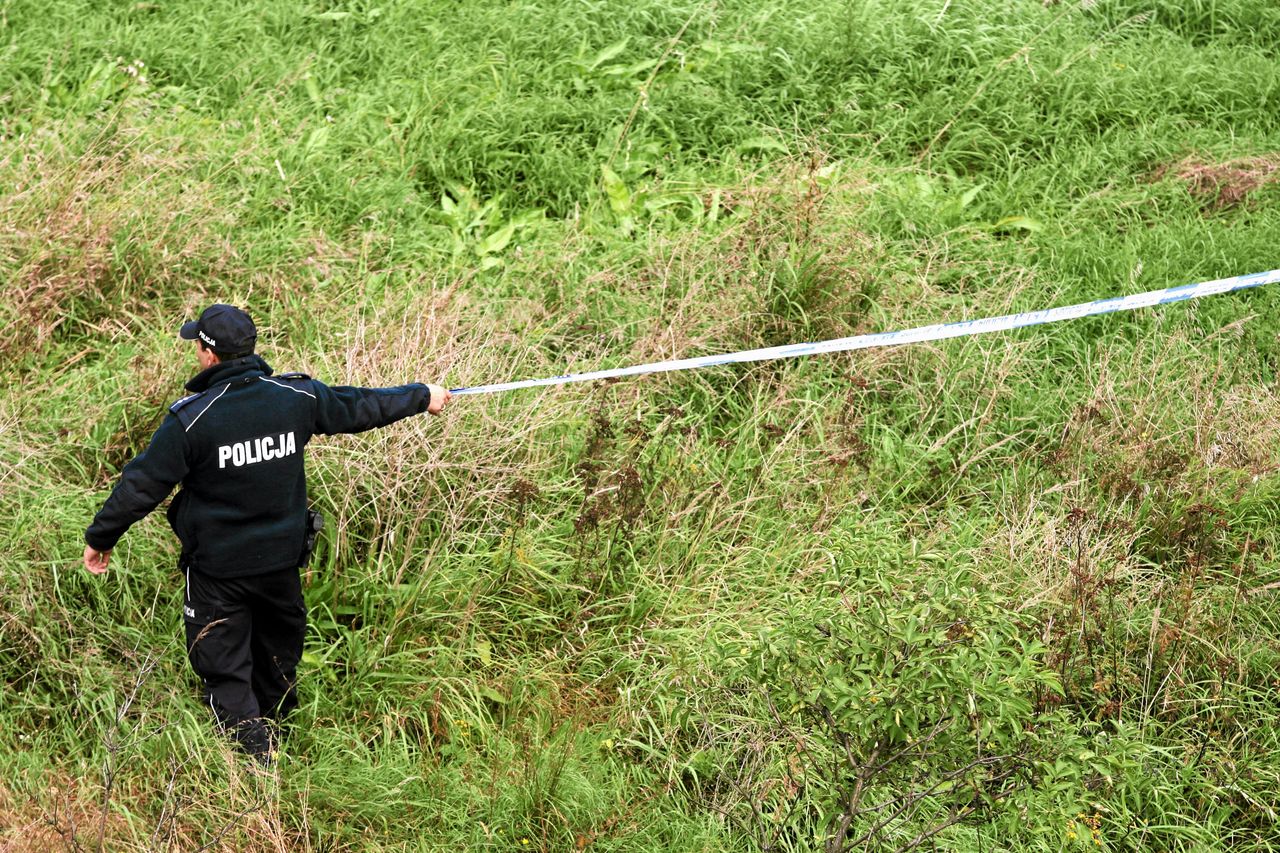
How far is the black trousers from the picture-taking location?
4.04 meters

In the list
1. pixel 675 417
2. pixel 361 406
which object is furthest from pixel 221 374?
pixel 675 417

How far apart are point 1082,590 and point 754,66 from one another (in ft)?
12.9

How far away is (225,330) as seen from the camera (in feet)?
12.9

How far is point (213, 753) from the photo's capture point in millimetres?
3895

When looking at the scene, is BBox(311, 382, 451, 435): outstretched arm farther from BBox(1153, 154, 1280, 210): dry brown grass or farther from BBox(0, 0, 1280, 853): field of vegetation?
BBox(1153, 154, 1280, 210): dry brown grass

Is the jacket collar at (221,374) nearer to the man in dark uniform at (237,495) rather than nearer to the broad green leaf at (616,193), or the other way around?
the man in dark uniform at (237,495)

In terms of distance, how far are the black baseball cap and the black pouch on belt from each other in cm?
59

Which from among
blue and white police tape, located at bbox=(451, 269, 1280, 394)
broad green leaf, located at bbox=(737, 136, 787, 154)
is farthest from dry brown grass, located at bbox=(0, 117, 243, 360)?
broad green leaf, located at bbox=(737, 136, 787, 154)

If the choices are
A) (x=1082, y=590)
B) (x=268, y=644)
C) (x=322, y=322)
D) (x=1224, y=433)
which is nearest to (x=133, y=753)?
(x=268, y=644)

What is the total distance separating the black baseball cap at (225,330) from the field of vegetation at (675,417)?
867mm

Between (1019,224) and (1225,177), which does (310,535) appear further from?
(1225,177)

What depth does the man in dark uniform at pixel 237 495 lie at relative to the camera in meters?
3.88

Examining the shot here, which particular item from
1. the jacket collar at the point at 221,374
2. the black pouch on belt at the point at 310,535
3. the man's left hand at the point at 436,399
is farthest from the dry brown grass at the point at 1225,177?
the jacket collar at the point at 221,374

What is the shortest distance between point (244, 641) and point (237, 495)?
51 centimetres
